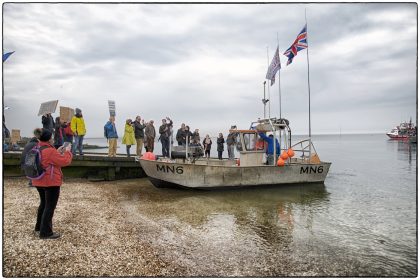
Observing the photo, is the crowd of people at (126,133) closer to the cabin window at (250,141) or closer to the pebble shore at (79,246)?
the cabin window at (250,141)

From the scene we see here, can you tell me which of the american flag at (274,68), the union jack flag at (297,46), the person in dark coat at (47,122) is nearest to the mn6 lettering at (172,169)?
the person in dark coat at (47,122)

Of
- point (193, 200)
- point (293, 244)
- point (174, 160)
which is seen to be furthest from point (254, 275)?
point (174, 160)

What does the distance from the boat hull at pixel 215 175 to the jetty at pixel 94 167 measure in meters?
2.93

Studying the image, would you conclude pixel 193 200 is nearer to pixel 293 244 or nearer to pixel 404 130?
pixel 293 244

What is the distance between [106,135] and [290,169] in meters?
8.85

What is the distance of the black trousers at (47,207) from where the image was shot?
16.6 ft

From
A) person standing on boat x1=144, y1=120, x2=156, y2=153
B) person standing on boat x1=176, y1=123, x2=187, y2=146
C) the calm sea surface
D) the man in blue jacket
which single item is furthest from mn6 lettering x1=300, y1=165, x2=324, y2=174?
person standing on boat x1=144, y1=120, x2=156, y2=153

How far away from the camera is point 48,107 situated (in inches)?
381

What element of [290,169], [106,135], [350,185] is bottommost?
[350,185]

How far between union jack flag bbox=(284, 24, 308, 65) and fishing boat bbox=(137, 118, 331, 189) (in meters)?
4.08

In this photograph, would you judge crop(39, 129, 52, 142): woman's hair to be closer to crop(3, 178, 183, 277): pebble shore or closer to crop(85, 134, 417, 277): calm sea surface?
crop(3, 178, 183, 277): pebble shore

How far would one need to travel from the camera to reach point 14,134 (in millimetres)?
17547

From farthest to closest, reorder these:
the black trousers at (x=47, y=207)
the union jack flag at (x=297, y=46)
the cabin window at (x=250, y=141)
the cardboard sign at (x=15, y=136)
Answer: the cardboard sign at (x=15, y=136), the union jack flag at (x=297, y=46), the cabin window at (x=250, y=141), the black trousers at (x=47, y=207)

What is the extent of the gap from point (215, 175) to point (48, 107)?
263 inches
